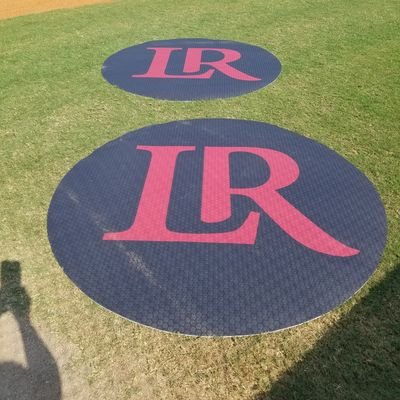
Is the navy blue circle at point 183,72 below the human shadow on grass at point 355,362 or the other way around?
the other way around

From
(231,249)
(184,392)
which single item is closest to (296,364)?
(184,392)

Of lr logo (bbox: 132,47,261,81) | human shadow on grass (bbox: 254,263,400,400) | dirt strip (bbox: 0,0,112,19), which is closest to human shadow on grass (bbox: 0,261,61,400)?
human shadow on grass (bbox: 254,263,400,400)

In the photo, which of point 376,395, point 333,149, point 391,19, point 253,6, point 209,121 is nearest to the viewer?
point 376,395

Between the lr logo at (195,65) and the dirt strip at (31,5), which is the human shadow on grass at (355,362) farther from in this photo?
the dirt strip at (31,5)

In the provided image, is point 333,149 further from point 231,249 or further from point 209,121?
point 231,249

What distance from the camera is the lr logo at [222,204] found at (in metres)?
4.44

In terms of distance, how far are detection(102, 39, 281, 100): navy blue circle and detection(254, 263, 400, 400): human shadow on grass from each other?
4396 mm

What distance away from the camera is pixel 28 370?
340cm

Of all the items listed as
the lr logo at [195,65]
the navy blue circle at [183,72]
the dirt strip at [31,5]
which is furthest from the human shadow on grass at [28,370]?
the dirt strip at [31,5]

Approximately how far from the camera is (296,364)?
134 inches

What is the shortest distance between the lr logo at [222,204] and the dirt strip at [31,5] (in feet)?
26.6

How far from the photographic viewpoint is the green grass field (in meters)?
3.36

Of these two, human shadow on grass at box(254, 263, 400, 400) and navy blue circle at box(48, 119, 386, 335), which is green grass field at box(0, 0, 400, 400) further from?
navy blue circle at box(48, 119, 386, 335)

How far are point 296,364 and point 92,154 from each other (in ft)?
12.3
